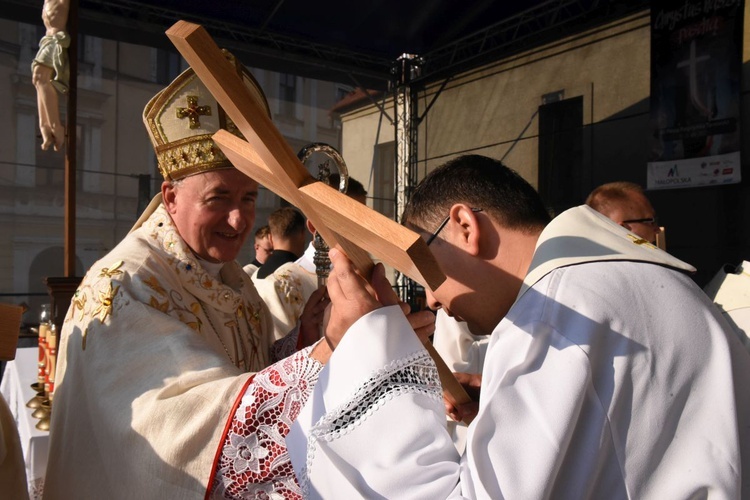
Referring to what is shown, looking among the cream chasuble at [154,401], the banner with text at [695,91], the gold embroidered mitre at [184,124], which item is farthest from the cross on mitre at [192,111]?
the banner with text at [695,91]

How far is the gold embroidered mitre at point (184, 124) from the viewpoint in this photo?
7.78ft

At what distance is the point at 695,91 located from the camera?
721cm

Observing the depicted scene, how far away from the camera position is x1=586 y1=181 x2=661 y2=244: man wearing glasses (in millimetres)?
3406

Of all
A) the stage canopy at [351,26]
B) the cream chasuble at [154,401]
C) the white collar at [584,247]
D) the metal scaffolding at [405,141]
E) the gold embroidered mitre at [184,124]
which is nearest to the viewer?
the white collar at [584,247]

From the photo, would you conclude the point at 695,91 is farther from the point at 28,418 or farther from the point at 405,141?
the point at 28,418

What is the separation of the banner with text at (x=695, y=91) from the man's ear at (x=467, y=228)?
6.77m

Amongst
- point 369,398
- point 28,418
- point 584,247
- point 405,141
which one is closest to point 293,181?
point 369,398

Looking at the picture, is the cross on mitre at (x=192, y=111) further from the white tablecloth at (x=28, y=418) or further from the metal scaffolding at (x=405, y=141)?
the metal scaffolding at (x=405, y=141)

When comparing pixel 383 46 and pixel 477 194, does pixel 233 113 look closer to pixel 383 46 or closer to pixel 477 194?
pixel 477 194

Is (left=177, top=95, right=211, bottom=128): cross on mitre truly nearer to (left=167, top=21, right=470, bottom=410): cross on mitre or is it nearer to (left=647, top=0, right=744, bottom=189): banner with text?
(left=167, top=21, right=470, bottom=410): cross on mitre

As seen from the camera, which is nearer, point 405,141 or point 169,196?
point 169,196

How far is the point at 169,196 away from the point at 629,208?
98.3 inches

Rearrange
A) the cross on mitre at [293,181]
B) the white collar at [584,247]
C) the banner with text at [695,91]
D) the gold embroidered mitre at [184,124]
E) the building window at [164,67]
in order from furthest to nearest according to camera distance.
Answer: the building window at [164,67] < the banner with text at [695,91] < the gold embroidered mitre at [184,124] < the white collar at [584,247] < the cross on mitre at [293,181]

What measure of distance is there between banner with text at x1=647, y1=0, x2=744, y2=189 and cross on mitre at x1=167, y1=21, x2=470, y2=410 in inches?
284
